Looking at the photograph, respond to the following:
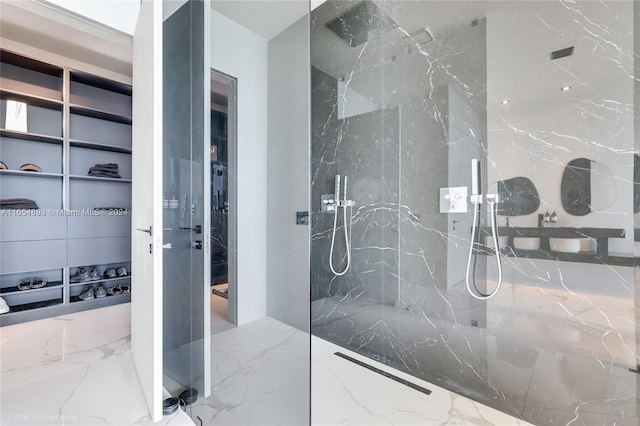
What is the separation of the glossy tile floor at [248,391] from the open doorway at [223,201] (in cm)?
14

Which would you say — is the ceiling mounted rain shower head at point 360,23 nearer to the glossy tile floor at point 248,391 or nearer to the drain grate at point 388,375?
the glossy tile floor at point 248,391

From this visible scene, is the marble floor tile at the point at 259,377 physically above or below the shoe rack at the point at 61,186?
below

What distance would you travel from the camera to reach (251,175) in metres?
1.44

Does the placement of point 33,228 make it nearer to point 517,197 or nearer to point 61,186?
point 61,186

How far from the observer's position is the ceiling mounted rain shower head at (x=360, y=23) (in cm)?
195

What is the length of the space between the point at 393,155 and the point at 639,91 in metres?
1.11

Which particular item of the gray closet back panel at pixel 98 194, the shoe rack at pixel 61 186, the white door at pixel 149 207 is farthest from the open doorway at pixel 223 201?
A: the gray closet back panel at pixel 98 194

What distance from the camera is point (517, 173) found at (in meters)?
1.48

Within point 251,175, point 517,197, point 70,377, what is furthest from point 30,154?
point 517,197

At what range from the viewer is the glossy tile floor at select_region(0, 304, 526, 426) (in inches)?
51.7

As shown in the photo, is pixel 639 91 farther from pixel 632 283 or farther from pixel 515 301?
pixel 515 301

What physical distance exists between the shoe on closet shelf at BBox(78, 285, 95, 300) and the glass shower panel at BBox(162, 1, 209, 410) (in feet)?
6.78

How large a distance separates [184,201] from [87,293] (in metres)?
2.51

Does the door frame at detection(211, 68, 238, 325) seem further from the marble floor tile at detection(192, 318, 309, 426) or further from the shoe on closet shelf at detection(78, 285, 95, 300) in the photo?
the shoe on closet shelf at detection(78, 285, 95, 300)
